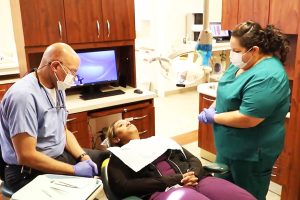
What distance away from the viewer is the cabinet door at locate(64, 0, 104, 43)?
2.50 metres

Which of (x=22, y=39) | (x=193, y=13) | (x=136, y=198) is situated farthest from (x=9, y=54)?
(x=136, y=198)

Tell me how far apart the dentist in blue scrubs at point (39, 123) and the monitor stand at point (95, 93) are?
36.7 inches

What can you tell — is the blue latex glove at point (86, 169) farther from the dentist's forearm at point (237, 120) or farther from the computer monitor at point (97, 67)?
the computer monitor at point (97, 67)

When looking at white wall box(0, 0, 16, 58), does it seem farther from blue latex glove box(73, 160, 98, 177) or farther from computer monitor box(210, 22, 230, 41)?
computer monitor box(210, 22, 230, 41)

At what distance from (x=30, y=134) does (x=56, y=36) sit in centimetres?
116

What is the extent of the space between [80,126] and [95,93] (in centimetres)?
44

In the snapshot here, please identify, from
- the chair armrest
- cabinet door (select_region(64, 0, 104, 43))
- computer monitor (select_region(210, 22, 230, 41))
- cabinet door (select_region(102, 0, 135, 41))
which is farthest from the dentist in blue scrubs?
computer monitor (select_region(210, 22, 230, 41))

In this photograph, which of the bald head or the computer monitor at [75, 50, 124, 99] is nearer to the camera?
the bald head

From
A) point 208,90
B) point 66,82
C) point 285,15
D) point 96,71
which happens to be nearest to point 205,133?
point 208,90

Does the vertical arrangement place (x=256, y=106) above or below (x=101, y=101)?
above

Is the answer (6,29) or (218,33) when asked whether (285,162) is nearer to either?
(218,33)

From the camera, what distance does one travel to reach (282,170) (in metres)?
2.39

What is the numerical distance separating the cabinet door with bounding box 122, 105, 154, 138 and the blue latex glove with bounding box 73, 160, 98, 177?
38.3 inches

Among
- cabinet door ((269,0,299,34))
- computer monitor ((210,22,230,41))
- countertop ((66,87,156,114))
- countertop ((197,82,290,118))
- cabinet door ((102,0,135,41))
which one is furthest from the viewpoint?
computer monitor ((210,22,230,41))
